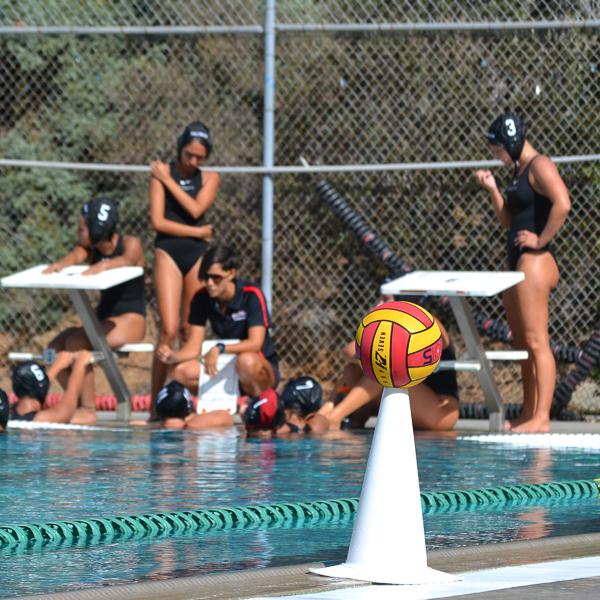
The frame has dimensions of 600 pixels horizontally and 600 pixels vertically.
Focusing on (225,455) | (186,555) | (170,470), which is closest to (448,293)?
(225,455)

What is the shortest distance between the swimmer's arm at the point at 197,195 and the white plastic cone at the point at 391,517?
6.67 meters

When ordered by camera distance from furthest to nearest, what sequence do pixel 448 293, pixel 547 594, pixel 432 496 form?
pixel 448 293 < pixel 432 496 < pixel 547 594

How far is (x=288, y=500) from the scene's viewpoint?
583 cm

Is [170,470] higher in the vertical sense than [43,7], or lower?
lower

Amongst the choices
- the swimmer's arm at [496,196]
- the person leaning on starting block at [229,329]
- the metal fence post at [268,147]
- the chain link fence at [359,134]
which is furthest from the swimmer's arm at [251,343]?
the chain link fence at [359,134]

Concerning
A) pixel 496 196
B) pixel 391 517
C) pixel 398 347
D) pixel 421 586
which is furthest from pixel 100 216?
pixel 421 586

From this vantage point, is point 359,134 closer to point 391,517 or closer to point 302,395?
point 302,395

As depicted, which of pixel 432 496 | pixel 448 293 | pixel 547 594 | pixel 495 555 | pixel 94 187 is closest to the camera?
pixel 547 594

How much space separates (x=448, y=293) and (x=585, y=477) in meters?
2.80

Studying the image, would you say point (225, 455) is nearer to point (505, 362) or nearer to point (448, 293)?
point (448, 293)

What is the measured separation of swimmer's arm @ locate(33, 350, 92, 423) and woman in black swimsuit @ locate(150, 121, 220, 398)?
1.80 ft

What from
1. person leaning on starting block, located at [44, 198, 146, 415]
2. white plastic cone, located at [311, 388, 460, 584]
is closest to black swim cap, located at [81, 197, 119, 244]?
person leaning on starting block, located at [44, 198, 146, 415]

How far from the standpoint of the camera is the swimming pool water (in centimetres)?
441

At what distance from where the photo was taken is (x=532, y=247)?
31.9 feet
